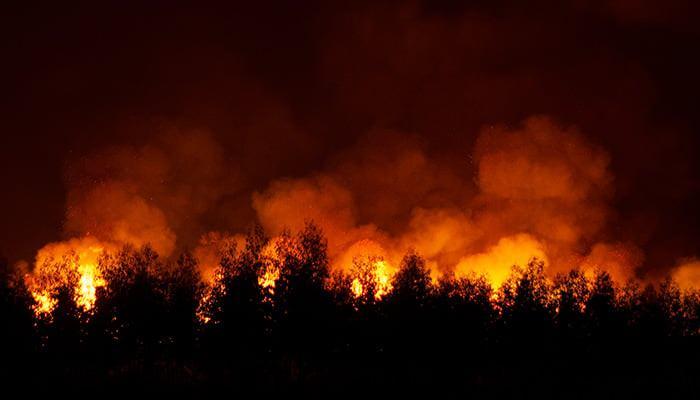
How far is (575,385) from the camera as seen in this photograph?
103ft

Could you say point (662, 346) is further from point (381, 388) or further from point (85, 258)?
point (85, 258)

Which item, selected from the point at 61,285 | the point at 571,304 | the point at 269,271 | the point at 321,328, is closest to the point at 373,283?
the point at 321,328

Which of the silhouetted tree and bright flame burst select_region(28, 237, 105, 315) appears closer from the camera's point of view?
bright flame burst select_region(28, 237, 105, 315)

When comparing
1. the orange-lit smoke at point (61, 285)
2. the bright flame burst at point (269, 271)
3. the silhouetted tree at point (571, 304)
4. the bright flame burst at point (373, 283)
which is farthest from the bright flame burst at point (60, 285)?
the silhouetted tree at point (571, 304)

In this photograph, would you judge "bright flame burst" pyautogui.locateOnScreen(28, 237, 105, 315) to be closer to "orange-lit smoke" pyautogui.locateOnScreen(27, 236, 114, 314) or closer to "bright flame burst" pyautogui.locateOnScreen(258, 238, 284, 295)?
"orange-lit smoke" pyautogui.locateOnScreen(27, 236, 114, 314)

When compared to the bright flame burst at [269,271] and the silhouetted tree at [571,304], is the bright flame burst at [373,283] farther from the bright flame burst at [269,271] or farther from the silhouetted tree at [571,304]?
Answer: the silhouetted tree at [571,304]

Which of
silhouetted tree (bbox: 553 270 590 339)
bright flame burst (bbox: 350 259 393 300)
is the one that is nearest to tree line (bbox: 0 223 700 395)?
silhouetted tree (bbox: 553 270 590 339)

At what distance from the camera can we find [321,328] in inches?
1534

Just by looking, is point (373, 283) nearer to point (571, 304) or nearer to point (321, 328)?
point (321, 328)

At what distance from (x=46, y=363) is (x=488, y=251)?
68069 mm

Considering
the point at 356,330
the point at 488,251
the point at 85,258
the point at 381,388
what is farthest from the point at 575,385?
the point at 488,251

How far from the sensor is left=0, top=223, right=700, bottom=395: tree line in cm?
3494

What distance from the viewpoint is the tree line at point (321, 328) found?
3494cm

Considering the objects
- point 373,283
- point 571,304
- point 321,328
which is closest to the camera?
point 321,328
